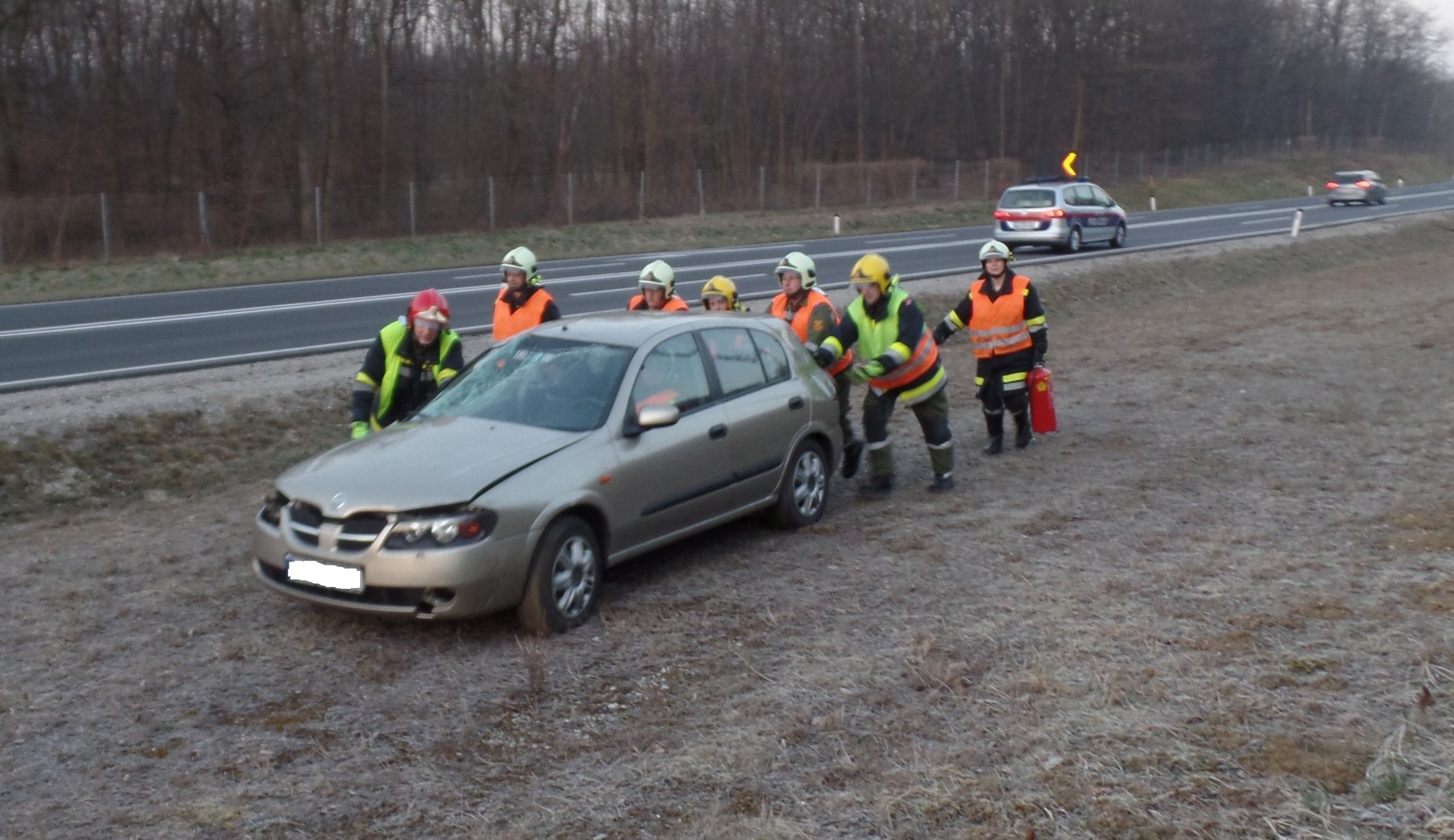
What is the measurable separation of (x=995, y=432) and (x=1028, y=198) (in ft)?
63.1

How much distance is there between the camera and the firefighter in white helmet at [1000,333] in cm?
1081

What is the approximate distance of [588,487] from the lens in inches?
269

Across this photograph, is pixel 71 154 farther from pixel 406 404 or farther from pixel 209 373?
pixel 406 404

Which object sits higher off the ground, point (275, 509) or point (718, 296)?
point (718, 296)

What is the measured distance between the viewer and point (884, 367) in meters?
9.40

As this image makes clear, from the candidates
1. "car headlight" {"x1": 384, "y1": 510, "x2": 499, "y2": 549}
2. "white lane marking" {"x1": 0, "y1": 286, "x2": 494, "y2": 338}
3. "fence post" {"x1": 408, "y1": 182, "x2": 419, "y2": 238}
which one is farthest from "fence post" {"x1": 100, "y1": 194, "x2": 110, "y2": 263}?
"car headlight" {"x1": 384, "y1": 510, "x2": 499, "y2": 549}

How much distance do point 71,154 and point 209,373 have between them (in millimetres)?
24340

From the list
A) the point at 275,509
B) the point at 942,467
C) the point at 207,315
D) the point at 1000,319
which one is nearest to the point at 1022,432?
the point at 1000,319

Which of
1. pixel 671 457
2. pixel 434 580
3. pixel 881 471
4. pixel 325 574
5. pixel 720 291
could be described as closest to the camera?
pixel 434 580

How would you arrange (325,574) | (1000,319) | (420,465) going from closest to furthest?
(325,574), (420,465), (1000,319)

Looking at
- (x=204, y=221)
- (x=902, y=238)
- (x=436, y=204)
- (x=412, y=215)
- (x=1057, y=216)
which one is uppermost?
(x=436, y=204)

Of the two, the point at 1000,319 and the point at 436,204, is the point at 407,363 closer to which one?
the point at 1000,319

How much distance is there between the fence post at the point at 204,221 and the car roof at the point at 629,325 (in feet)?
85.2

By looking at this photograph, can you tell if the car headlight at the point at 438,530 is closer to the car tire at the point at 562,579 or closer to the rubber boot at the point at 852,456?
the car tire at the point at 562,579
